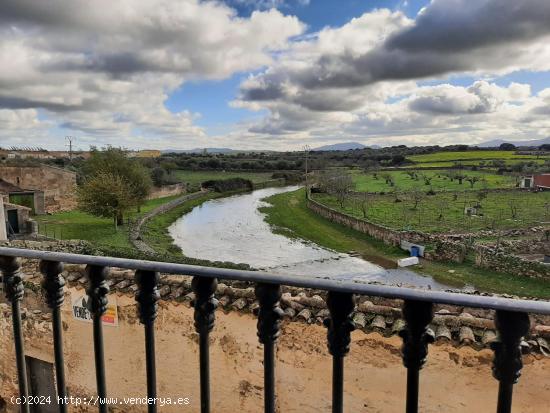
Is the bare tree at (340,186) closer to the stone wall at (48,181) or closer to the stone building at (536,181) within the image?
the stone building at (536,181)

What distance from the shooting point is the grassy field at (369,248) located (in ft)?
62.0

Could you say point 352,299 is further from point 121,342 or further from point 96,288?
point 121,342

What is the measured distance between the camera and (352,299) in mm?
1719

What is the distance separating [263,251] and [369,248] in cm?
690

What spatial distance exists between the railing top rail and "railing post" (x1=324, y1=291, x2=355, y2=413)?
73 mm

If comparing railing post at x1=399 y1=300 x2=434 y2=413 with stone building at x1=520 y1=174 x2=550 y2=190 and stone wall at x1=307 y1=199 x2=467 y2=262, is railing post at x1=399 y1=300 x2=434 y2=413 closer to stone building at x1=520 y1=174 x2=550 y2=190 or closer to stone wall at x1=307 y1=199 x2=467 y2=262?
stone wall at x1=307 y1=199 x2=467 y2=262

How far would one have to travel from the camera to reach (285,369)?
7461 millimetres

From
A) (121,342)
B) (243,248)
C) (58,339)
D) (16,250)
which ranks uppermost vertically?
(16,250)

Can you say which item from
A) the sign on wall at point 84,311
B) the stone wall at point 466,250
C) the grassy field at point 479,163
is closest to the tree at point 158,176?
the stone wall at point 466,250

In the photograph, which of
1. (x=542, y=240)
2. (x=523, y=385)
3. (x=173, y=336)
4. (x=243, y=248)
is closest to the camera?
(x=523, y=385)

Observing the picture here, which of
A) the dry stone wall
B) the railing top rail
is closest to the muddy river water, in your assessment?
the dry stone wall

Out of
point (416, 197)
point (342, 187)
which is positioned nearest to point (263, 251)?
point (416, 197)

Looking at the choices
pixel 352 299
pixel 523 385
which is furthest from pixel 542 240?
pixel 352 299

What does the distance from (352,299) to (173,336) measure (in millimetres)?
7116
